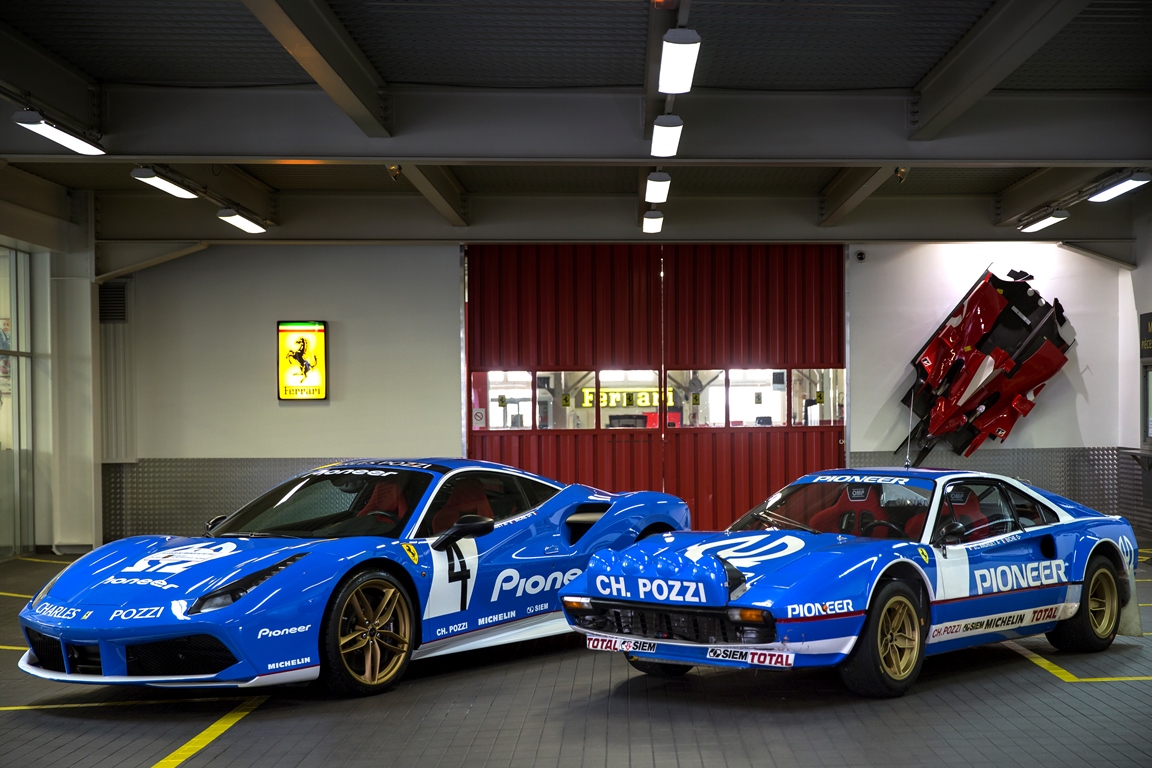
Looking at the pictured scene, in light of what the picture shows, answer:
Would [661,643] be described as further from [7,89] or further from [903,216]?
[903,216]

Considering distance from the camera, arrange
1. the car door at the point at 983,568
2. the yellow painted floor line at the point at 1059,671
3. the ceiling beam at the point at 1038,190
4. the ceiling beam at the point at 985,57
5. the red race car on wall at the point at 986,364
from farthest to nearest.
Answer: the red race car on wall at the point at 986,364, the ceiling beam at the point at 1038,190, the ceiling beam at the point at 985,57, the yellow painted floor line at the point at 1059,671, the car door at the point at 983,568

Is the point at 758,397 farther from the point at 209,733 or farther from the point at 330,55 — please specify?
the point at 209,733

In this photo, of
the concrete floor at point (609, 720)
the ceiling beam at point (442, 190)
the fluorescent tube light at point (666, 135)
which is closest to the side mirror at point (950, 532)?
the concrete floor at point (609, 720)

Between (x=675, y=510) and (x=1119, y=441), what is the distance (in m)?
9.10

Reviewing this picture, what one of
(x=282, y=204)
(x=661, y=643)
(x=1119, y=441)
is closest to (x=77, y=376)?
(x=282, y=204)

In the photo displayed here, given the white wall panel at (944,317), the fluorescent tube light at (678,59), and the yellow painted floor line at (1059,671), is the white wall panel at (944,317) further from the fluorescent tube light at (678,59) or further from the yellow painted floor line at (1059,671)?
the fluorescent tube light at (678,59)

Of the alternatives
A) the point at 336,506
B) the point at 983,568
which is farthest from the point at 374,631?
the point at 983,568

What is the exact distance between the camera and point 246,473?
13.7 meters

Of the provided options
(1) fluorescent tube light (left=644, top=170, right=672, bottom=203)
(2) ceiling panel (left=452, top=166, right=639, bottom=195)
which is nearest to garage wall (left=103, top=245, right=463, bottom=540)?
(2) ceiling panel (left=452, top=166, right=639, bottom=195)

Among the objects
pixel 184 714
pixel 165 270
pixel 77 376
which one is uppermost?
pixel 165 270

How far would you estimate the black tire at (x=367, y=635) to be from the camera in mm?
5203

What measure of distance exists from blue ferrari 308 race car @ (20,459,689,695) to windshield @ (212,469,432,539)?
1cm

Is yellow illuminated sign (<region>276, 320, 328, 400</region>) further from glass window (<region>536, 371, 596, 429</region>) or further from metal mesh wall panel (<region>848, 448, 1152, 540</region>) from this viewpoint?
metal mesh wall panel (<region>848, 448, 1152, 540</region>)

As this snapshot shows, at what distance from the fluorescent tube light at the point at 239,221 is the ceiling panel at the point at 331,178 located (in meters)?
0.58
